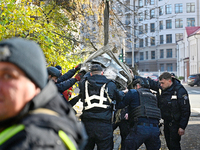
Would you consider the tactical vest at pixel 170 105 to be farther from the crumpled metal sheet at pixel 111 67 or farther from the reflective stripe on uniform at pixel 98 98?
the reflective stripe on uniform at pixel 98 98

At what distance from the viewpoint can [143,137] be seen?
187 inches

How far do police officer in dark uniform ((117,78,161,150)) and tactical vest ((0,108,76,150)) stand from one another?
3626mm

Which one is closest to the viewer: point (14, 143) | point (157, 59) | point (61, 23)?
point (14, 143)

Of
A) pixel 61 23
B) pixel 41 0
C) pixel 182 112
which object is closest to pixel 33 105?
pixel 182 112

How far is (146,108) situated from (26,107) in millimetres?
3891

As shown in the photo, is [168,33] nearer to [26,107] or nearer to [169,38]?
[169,38]

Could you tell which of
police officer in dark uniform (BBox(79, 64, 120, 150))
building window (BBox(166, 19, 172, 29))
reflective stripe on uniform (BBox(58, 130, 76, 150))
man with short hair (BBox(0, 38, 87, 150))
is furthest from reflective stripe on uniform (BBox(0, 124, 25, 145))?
building window (BBox(166, 19, 172, 29))

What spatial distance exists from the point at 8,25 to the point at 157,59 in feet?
220

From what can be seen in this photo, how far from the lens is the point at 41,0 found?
10039mm

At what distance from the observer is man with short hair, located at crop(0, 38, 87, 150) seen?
1.19 m

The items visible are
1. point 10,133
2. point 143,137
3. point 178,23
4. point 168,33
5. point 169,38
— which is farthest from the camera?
point 169,38

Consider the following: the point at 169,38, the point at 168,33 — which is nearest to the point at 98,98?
the point at 168,33

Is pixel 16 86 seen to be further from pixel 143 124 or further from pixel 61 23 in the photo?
pixel 61 23

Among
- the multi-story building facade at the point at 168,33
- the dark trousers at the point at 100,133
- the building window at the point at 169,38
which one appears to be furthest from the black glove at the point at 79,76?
the building window at the point at 169,38
